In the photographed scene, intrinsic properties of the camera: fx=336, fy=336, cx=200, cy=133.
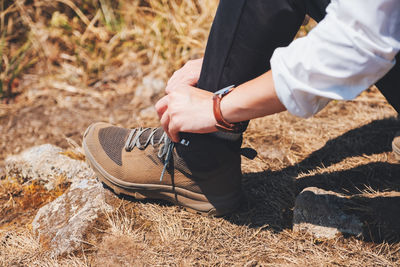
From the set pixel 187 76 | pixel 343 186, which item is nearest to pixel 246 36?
pixel 187 76

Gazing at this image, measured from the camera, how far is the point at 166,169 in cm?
152

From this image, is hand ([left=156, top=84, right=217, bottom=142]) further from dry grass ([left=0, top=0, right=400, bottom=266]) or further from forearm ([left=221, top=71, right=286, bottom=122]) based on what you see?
dry grass ([left=0, top=0, right=400, bottom=266])

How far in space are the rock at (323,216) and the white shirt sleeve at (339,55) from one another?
25.4 inches

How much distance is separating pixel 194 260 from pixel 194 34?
98.3 inches

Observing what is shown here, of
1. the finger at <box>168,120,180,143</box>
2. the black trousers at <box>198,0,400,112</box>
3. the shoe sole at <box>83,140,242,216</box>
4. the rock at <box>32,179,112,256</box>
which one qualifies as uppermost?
the black trousers at <box>198,0,400,112</box>

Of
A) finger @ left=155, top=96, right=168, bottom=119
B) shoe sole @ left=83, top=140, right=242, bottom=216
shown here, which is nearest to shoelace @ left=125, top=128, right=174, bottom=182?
shoe sole @ left=83, top=140, right=242, bottom=216

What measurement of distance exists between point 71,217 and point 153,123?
3.69 feet

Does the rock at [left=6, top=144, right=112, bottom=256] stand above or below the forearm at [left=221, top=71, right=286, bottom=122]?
below

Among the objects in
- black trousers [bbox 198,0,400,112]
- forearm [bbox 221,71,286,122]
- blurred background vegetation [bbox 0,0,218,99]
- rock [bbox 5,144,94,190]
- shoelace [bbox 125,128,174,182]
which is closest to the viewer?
forearm [bbox 221,71,286,122]

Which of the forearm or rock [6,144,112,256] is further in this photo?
rock [6,144,112,256]

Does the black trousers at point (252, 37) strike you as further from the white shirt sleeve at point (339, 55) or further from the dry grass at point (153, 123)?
the dry grass at point (153, 123)

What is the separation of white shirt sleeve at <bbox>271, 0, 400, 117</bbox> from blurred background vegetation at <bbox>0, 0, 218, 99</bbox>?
94.5 inches

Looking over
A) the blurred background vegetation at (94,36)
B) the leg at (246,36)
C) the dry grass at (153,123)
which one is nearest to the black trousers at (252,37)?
the leg at (246,36)

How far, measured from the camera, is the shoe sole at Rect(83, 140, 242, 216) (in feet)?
5.01
